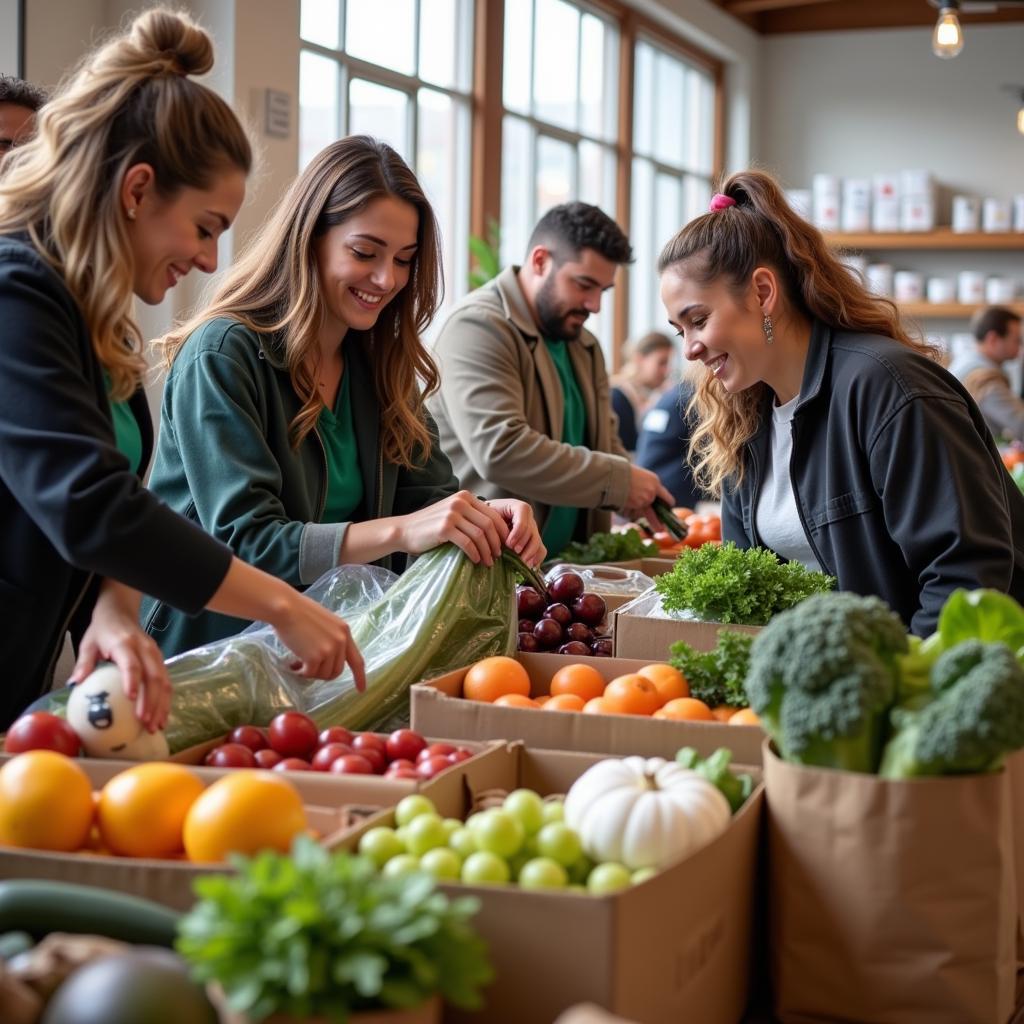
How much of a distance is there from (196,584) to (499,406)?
6.90 feet

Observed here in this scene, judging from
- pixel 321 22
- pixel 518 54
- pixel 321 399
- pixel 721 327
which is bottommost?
pixel 321 399

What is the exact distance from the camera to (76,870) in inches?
45.6

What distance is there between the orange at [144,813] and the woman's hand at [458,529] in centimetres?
82

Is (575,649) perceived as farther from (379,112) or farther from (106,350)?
(379,112)

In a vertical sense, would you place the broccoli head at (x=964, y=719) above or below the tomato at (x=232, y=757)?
above

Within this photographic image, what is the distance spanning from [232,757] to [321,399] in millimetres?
878

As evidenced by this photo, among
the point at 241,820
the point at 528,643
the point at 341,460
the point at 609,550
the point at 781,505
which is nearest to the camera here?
the point at 241,820

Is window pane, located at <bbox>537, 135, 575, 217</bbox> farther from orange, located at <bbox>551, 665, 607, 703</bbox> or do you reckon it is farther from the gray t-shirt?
orange, located at <bbox>551, 665, 607, 703</bbox>

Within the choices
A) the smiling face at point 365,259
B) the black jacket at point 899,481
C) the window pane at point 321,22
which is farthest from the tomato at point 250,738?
the window pane at point 321,22

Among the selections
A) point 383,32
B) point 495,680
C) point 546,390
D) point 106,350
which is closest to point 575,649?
point 495,680

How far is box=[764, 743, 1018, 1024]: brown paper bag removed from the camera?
121 centimetres

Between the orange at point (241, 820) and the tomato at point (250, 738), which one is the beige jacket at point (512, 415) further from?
the orange at point (241, 820)

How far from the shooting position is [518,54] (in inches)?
318

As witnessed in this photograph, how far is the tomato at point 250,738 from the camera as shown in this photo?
161 centimetres
